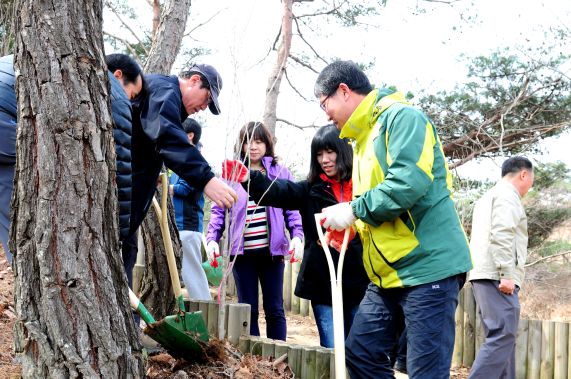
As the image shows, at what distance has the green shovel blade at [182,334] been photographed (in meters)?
3.36

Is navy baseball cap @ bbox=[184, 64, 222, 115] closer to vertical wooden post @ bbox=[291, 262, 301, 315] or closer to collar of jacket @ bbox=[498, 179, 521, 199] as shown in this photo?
collar of jacket @ bbox=[498, 179, 521, 199]

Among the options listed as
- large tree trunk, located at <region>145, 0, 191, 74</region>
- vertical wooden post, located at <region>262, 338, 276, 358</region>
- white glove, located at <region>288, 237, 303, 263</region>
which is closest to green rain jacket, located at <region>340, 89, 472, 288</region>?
vertical wooden post, located at <region>262, 338, 276, 358</region>

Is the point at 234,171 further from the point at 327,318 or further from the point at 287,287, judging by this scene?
the point at 287,287

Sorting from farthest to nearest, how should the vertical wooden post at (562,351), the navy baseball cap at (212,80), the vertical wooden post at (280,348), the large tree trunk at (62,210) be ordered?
the vertical wooden post at (562,351)
the vertical wooden post at (280,348)
the navy baseball cap at (212,80)
the large tree trunk at (62,210)

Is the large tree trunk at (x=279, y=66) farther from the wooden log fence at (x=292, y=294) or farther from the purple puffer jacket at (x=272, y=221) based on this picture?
the purple puffer jacket at (x=272, y=221)

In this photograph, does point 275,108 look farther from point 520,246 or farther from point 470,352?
point 520,246

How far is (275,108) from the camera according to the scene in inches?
452

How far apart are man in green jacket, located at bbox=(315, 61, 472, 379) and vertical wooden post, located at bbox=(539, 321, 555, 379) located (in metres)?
3.49

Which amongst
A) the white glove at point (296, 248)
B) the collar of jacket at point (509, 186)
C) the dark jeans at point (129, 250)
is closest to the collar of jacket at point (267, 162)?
the white glove at point (296, 248)

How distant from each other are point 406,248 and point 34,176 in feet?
4.68

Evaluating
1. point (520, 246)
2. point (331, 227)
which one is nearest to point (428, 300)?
point (331, 227)

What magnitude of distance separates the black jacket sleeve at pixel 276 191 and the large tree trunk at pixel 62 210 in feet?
4.15

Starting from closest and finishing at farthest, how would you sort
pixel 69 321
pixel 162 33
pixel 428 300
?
pixel 69 321, pixel 428 300, pixel 162 33

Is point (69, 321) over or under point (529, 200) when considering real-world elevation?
under
